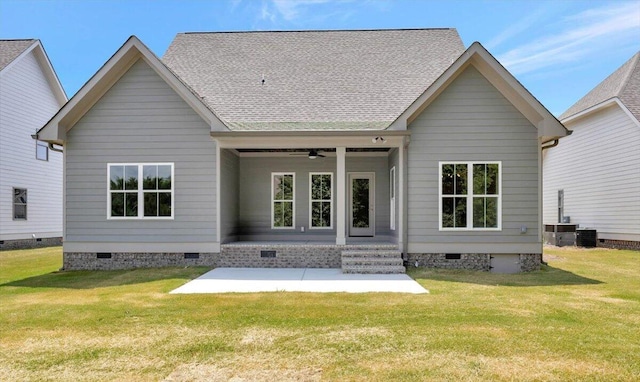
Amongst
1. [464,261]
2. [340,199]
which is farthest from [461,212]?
[340,199]

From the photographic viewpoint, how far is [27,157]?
63.2 feet

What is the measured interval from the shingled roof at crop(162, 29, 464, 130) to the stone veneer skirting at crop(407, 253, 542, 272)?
351 centimetres

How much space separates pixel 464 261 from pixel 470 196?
164cm

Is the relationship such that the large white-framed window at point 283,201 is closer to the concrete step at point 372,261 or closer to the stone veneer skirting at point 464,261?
the concrete step at point 372,261

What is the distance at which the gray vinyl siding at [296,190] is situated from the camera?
13820mm

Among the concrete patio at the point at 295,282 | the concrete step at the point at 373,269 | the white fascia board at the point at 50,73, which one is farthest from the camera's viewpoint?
the white fascia board at the point at 50,73

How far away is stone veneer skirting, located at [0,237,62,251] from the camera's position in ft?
58.0

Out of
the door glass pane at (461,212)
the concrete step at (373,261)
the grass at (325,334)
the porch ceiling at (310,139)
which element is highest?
the porch ceiling at (310,139)

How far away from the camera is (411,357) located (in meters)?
4.46

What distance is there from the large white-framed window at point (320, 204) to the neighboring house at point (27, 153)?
1280 cm

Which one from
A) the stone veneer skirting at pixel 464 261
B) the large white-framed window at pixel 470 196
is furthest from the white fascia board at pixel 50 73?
the stone veneer skirting at pixel 464 261

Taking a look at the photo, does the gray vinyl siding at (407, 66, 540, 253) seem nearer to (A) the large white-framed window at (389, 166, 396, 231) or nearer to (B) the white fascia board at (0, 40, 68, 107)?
(A) the large white-framed window at (389, 166, 396, 231)

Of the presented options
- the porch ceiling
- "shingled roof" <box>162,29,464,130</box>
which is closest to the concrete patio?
the porch ceiling

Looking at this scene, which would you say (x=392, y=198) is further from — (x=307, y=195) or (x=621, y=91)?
(x=621, y=91)
